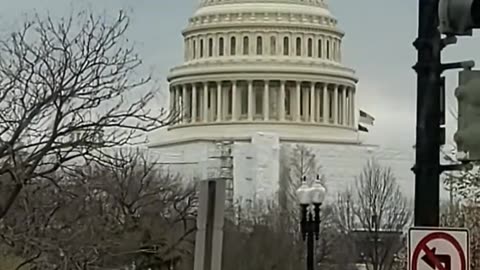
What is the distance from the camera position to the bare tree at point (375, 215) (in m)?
76.8

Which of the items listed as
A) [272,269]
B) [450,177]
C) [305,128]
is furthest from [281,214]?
[450,177]

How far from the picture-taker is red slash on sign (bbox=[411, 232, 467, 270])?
7.59 meters

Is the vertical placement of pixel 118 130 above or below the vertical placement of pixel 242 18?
below

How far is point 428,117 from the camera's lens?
816 centimetres

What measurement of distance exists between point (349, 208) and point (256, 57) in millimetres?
32232

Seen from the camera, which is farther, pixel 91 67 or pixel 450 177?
pixel 450 177

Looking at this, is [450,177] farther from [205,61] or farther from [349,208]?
[205,61]

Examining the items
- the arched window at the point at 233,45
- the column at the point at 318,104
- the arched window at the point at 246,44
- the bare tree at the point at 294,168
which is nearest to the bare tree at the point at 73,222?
the bare tree at the point at 294,168

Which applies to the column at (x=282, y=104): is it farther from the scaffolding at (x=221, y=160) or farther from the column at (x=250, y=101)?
the scaffolding at (x=221, y=160)

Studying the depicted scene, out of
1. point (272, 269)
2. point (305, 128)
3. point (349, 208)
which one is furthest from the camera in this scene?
point (305, 128)

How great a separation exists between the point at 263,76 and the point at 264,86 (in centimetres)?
79

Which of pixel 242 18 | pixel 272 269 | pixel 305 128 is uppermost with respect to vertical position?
pixel 242 18

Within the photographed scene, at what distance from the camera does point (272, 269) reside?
57.8 metres

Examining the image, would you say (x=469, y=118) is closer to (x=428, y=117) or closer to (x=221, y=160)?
(x=428, y=117)
